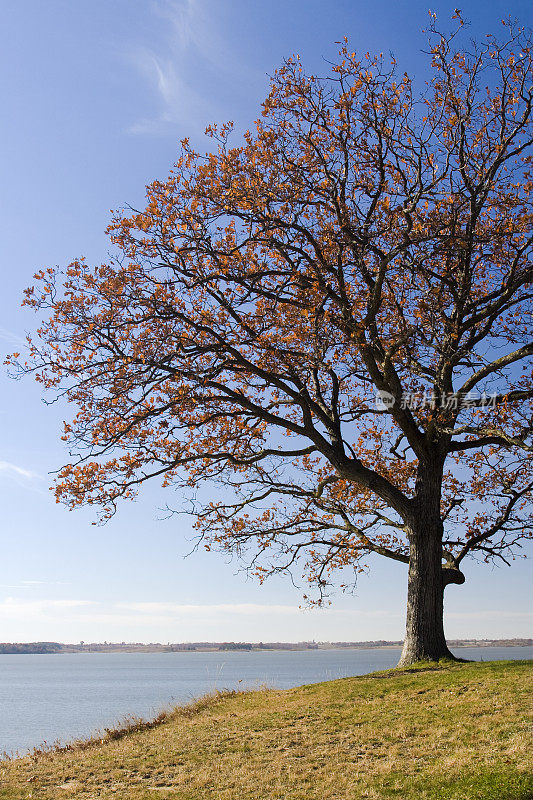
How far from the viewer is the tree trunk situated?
14641 millimetres

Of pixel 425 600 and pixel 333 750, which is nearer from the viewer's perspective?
pixel 333 750

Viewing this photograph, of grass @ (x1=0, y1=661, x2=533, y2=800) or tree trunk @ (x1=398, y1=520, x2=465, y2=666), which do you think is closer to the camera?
grass @ (x1=0, y1=661, x2=533, y2=800)

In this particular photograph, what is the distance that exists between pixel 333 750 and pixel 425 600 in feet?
20.9

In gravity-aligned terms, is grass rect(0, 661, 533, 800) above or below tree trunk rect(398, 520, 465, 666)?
below

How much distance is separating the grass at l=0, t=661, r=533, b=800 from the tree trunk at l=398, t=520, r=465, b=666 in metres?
0.74

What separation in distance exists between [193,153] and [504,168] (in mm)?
7346

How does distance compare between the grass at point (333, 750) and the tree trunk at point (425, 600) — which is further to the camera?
the tree trunk at point (425, 600)

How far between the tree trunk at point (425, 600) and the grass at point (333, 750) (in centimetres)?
74

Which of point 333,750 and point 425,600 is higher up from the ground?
point 425,600

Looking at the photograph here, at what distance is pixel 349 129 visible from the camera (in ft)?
48.9

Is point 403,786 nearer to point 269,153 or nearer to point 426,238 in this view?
point 426,238

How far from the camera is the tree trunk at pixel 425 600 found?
14.6m

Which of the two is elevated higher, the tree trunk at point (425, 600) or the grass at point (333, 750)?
the tree trunk at point (425, 600)

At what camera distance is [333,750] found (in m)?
9.16
